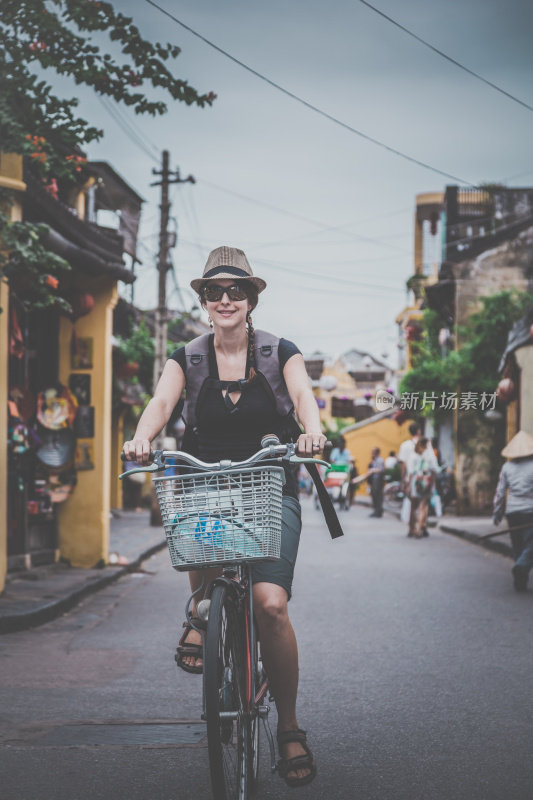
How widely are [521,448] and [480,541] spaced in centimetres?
614

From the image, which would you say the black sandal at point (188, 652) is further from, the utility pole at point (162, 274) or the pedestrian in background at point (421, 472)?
the utility pole at point (162, 274)

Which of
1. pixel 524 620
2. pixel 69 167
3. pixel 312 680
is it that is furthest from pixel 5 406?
pixel 524 620

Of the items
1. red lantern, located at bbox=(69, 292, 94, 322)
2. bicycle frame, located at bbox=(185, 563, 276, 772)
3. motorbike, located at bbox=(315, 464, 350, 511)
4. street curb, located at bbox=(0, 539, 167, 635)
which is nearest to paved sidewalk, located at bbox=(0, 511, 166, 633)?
street curb, located at bbox=(0, 539, 167, 635)

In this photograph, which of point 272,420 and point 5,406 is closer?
point 272,420

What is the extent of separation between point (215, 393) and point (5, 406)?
551 centimetres

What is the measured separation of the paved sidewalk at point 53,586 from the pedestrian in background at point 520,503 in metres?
4.49

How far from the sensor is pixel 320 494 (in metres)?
3.81

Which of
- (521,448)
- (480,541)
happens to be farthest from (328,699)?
(480,541)

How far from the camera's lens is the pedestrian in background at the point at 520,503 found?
10.2 m

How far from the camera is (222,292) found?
3.97 meters

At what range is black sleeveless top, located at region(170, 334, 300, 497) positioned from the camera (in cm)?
386

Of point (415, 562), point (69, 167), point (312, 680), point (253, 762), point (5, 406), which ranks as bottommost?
point (415, 562)

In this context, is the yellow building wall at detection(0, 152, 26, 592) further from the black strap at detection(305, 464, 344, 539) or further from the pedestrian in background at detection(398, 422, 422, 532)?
the pedestrian in background at detection(398, 422, 422, 532)

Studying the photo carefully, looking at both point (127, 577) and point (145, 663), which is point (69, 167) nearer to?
point (145, 663)
